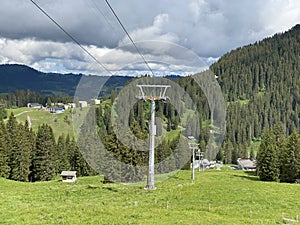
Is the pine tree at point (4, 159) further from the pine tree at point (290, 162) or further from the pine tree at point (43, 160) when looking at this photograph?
the pine tree at point (290, 162)

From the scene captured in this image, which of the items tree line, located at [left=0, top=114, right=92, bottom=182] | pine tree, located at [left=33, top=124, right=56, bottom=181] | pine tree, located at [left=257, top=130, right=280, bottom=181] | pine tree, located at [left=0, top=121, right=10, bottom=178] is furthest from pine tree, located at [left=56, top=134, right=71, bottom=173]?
pine tree, located at [left=257, top=130, right=280, bottom=181]

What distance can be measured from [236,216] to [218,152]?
141 m

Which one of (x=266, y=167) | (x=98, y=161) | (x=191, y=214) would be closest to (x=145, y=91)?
(x=191, y=214)

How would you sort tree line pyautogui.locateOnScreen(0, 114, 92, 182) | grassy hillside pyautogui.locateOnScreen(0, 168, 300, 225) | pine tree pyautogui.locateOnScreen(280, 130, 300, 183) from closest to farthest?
1. grassy hillside pyautogui.locateOnScreen(0, 168, 300, 225)
2. pine tree pyautogui.locateOnScreen(280, 130, 300, 183)
3. tree line pyautogui.locateOnScreen(0, 114, 92, 182)

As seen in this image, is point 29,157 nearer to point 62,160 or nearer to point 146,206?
point 62,160

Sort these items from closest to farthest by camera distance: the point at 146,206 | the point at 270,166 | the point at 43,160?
1. the point at 146,206
2. the point at 270,166
3. the point at 43,160

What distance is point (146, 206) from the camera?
26.5 m

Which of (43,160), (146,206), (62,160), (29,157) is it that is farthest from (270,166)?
(62,160)

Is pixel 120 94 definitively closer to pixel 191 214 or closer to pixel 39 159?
pixel 191 214

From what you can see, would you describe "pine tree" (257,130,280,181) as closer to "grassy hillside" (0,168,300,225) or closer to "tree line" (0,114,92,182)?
"grassy hillside" (0,168,300,225)

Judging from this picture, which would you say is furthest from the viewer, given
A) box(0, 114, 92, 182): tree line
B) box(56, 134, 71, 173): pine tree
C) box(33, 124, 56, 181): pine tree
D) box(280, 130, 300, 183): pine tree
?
box(56, 134, 71, 173): pine tree

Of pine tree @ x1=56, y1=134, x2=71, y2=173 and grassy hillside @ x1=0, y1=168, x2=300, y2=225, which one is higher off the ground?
grassy hillside @ x1=0, y1=168, x2=300, y2=225

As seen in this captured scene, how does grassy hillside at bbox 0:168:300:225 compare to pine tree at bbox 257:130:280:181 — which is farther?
pine tree at bbox 257:130:280:181

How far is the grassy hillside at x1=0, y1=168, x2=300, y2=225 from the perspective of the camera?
21.4 m
